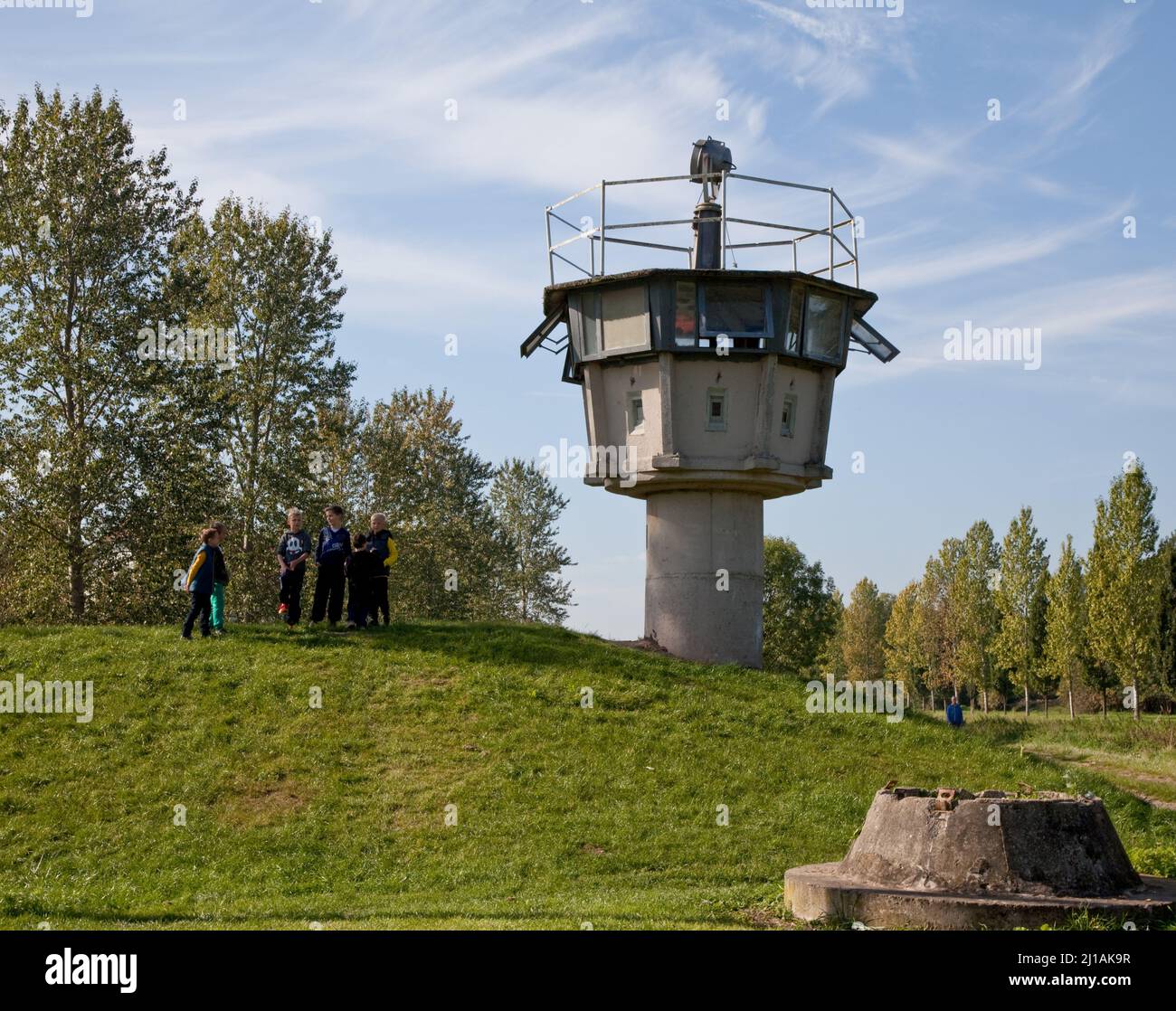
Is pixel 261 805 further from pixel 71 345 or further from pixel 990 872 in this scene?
pixel 71 345

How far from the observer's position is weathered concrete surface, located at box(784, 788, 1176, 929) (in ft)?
31.3

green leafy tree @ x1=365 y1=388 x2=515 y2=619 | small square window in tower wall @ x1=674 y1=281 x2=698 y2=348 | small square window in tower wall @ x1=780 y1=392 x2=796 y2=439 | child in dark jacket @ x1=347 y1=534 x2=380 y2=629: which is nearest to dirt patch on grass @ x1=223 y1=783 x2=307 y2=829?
child in dark jacket @ x1=347 y1=534 x2=380 y2=629

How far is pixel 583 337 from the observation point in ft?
88.4

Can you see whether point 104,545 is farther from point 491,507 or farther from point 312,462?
point 491,507

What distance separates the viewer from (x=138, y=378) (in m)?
35.6

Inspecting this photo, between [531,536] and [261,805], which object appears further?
[531,536]

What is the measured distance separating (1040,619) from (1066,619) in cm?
815

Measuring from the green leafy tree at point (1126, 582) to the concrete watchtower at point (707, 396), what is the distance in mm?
34997

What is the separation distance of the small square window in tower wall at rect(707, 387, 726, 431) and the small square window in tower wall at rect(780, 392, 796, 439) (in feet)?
4.50

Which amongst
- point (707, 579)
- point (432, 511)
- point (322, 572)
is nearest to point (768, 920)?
point (322, 572)

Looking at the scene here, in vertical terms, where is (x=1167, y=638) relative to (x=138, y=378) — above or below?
below

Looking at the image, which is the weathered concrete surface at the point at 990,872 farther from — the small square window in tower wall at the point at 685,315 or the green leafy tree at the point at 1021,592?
the green leafy tree at the point at 1021,592

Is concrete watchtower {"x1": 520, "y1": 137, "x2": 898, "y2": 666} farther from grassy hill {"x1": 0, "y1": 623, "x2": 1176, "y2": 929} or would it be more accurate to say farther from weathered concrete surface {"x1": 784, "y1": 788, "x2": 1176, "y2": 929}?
weathered concrete surface {"x1": 784, "y1": 788, "x2": 1176, "y2": 929}
